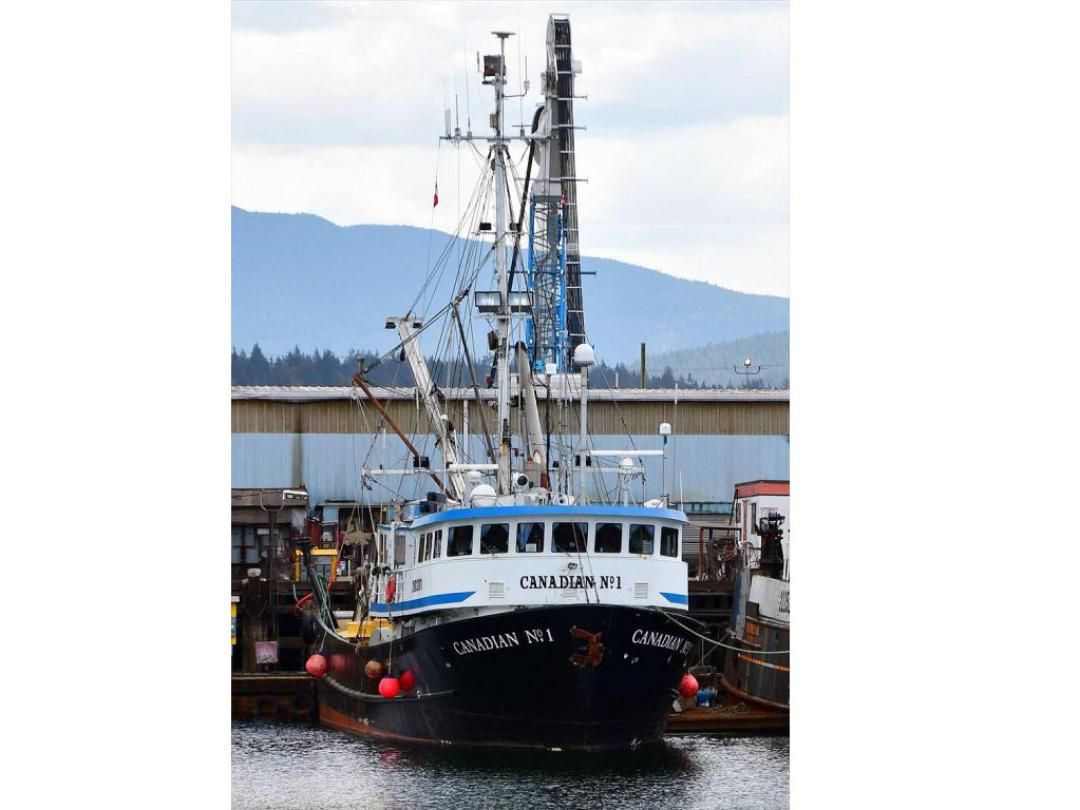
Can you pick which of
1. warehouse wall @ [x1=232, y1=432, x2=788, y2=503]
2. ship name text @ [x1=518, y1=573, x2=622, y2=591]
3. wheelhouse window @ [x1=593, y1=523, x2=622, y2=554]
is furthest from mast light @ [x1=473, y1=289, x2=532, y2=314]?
warehouse wall @ [x1=232, y1=432, x2=788, y2=503]

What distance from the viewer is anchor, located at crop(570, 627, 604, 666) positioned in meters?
27.4

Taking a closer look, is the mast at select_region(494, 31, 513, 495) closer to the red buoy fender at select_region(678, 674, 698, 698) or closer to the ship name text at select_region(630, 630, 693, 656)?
the ship name text at select_region(630, 630, 693, 656)

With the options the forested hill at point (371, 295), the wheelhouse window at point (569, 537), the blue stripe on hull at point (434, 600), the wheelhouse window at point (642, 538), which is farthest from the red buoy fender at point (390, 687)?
the forested hill at point (371, 295)

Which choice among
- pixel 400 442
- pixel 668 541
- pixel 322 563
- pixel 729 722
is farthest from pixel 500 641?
pixel 322 563

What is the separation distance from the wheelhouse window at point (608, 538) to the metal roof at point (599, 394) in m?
6.95

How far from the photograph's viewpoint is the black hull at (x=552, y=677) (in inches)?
1082

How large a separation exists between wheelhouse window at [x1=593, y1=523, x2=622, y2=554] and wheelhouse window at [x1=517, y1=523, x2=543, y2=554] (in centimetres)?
85

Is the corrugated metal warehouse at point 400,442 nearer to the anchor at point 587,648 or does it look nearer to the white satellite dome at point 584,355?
the anchor at point 587,648
